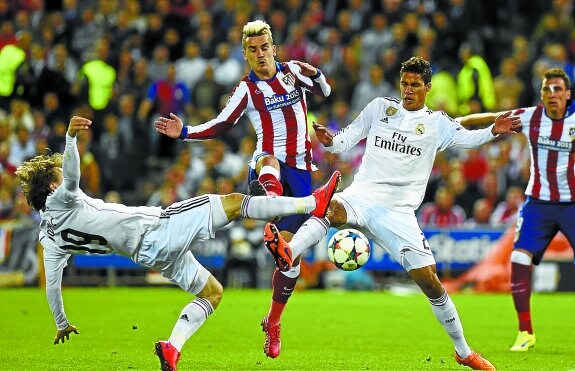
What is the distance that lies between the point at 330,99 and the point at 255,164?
11364 millimetres

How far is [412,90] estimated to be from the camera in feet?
31.9

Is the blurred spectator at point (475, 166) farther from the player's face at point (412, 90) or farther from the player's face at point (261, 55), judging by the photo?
the player's face at point (412, 90)

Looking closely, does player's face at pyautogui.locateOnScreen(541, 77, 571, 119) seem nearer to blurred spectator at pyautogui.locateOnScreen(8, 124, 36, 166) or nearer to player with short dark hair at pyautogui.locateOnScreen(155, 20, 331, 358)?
player with short dark hair at pyautogui.locateOnScreen(155, 20, 331, 358)

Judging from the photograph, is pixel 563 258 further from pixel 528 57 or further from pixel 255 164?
pixel 255 164

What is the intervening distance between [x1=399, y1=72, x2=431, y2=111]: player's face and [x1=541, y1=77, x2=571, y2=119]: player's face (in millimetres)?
2214

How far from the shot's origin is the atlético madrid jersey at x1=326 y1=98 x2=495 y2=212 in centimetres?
969

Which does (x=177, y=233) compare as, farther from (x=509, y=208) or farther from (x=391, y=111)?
(x=509, y=208)

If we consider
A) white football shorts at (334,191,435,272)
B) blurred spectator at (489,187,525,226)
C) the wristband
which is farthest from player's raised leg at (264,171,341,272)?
blurred spectator at (489,187,525,226)

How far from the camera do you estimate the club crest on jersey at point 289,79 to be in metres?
10.9

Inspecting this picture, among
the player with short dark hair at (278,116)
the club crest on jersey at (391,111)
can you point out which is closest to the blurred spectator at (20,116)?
the player with short dark hair at (278,116)

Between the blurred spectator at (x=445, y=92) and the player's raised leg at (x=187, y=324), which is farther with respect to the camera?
the blurred spectator at (x=445, y=92)

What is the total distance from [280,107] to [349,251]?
1943 mm

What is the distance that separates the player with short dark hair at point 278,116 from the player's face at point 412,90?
126cm

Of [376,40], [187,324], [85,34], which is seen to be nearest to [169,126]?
[187,324]
